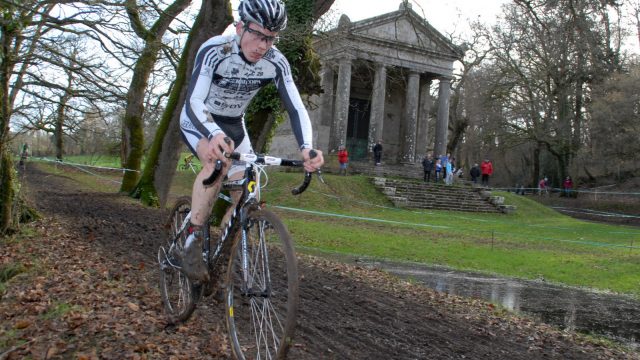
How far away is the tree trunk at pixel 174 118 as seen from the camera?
575 inches

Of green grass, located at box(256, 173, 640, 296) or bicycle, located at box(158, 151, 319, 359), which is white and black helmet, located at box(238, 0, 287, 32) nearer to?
bicycle, located at box(158, 151, 319, 359)

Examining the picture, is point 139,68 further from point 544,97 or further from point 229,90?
point 544,97

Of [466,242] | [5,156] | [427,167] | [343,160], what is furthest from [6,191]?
[427,167]

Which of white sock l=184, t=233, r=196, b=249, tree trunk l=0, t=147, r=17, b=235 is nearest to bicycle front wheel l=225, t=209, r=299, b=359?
white sock l=184, t=233, r=196, b=249

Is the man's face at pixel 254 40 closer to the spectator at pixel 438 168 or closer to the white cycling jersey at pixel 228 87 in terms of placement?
the white cycling jersey at pixel 228 87

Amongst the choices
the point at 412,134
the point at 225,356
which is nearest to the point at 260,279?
the point at 225,356

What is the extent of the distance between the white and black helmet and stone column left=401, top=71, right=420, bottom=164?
38.6 m

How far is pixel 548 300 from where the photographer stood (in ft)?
30.8

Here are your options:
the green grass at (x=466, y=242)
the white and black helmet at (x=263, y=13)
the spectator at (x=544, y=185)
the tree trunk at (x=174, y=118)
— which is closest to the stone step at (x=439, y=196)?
the green grass at (x=466, y=242)

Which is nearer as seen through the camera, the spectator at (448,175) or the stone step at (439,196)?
the stone step at (439,196)

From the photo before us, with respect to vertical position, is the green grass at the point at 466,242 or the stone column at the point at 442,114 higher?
the stone column at the point at 442,114

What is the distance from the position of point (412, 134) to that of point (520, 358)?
37.5 meters

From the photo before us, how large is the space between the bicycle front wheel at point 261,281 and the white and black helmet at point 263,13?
4.71 ft

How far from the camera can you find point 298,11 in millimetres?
13992
